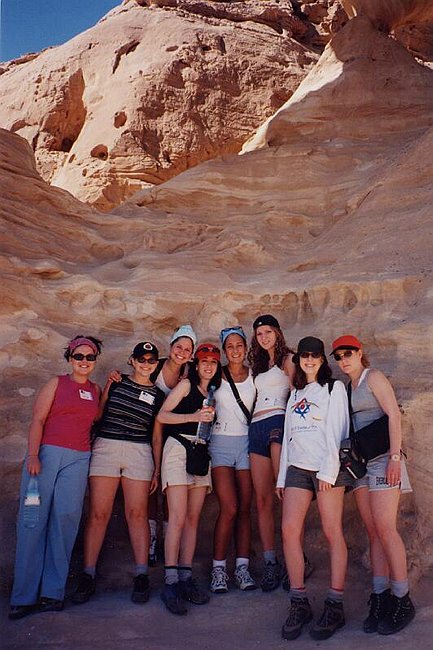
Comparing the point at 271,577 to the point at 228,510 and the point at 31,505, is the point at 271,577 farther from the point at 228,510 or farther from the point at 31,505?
the point at 31,505

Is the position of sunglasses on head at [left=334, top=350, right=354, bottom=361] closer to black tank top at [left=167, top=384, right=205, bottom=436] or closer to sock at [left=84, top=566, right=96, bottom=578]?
black tank top at [left=167, top=384, right=205, bottom=436]

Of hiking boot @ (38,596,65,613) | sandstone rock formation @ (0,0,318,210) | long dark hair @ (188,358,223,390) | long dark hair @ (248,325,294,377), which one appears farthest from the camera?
sandstone rock formation @ (0,0,318,210)

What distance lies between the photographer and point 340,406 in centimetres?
438

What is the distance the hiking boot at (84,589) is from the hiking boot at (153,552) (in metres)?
0.49

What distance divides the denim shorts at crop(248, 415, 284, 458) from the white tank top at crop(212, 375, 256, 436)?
118 mm

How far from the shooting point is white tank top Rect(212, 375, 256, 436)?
4.96 meters

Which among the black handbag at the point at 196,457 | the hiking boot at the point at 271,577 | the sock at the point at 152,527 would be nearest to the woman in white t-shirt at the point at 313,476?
the hiking boot at the point at 271,577

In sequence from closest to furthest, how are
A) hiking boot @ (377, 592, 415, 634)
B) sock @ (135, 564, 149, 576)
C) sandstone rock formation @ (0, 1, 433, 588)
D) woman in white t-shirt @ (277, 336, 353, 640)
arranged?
hiking boot @ (377, 592, 415, 634) < woman in white t-shirt @ (277, 336, 353, 640) < sock @ (135, 564, 149, 576) < sandstone rock formation @ (0, 1, 433, 588)

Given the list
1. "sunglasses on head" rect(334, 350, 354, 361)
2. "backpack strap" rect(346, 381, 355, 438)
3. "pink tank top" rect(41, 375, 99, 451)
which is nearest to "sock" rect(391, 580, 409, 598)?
"backpack strap" rect(346, 381, 355, 438)

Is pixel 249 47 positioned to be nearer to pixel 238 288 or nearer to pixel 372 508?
pixel 238 288

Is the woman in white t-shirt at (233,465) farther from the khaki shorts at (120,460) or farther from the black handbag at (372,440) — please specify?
the black handbag at (372,440)

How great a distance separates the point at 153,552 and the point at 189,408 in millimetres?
1133

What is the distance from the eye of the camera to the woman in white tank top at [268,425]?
15.7ft

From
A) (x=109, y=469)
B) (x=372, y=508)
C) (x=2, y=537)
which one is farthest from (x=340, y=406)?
(x=2, y=537)
